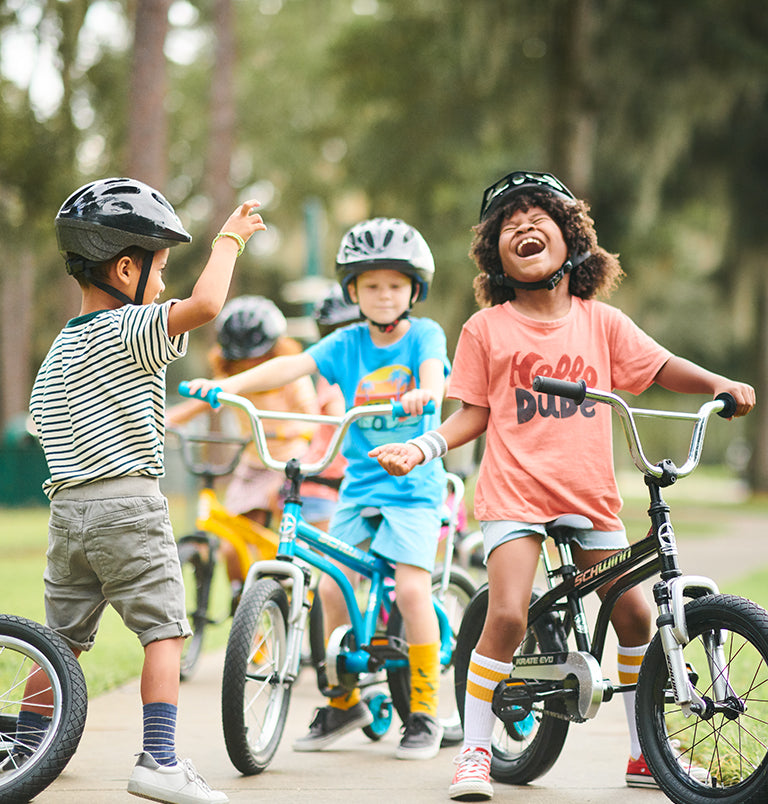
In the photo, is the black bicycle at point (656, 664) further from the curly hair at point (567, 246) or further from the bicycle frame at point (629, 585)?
the curly hair at point (567, 246)

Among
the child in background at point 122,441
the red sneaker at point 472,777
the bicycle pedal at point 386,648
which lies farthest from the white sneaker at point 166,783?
the bicycle pedal at point 386,648

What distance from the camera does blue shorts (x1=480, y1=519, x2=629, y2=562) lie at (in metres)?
3.61

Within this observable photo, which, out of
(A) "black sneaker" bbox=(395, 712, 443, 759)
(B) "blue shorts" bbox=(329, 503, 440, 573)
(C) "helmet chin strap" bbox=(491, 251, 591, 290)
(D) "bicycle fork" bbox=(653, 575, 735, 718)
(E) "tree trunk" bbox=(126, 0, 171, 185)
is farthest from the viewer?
(E) "tree trunk" bbox=(126, 0, 171, 185)

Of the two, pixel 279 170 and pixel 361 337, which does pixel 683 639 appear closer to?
pixel 361 337

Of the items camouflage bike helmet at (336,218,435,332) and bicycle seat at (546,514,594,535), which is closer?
bicycle seat at (546,514,594,535)

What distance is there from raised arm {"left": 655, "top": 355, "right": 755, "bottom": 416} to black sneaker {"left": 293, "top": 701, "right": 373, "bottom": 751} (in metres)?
1.66

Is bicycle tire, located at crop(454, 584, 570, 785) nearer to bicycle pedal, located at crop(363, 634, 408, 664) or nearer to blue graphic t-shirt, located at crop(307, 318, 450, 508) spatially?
bicycle pedal, located at crop(363, 634, 408, 664)

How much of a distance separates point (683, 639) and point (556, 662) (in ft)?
1.72

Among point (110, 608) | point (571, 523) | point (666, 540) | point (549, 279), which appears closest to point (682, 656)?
point (666, 540)

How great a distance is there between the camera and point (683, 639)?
321cm

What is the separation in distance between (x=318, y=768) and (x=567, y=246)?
6.37 ft

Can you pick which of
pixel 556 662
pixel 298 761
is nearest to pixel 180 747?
pixel 298 761

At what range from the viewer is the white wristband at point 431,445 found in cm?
359

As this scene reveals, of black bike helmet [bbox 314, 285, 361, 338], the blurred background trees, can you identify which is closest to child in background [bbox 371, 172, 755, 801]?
black bike helmet [bbox 314, 285, 361, 338]
